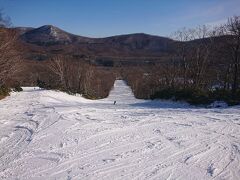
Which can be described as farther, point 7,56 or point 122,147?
point 7,56

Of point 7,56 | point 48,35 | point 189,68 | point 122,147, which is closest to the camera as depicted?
point 122,147

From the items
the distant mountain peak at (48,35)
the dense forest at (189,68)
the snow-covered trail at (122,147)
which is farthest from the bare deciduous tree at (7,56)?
the distant mountain peak at (48,35)

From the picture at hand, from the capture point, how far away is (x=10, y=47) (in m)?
32.4

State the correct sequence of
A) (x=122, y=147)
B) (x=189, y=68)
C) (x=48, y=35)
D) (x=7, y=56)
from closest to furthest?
(x=122, y=147)
(x=7, y=56)
(x=189, y=68)
(x=48, y=35)

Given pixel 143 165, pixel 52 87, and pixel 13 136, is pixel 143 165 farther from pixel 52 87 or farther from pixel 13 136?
pixel 52 87

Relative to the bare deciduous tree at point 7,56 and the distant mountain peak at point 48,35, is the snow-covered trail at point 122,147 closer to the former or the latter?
A: the bare deciduous tree at point 7,56

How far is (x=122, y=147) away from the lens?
10.5 m

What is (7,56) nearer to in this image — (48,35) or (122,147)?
(122,147)

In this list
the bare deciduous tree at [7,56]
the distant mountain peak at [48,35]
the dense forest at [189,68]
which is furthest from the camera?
the distant mountain peak at [48,35]

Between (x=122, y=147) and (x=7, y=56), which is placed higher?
(x=7, y=56)

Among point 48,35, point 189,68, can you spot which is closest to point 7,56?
point 189,68

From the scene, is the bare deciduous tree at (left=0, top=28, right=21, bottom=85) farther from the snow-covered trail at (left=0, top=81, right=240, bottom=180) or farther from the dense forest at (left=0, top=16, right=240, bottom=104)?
the snow-covered trail at (left=0, top=81, right=240, bottom=180)

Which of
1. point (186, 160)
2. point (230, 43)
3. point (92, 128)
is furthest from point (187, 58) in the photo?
point (186, 160)

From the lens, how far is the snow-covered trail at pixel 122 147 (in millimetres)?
8414
